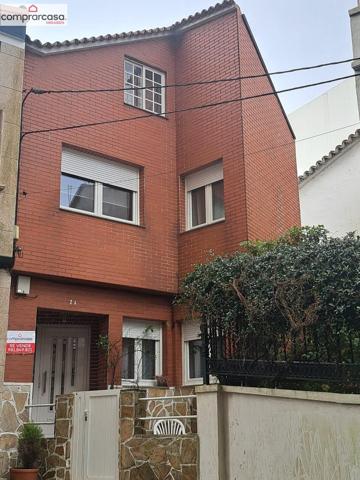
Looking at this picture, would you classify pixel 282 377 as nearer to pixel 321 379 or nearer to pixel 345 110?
pixel 321 379

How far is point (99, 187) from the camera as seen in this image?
13.3 metres

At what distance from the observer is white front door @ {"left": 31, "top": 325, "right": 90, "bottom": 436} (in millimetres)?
12766

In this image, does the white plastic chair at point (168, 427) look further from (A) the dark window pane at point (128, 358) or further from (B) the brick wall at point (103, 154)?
(B) the brick wall at point (103, 154)

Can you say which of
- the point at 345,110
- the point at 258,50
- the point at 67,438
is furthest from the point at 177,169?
the point at 345,110

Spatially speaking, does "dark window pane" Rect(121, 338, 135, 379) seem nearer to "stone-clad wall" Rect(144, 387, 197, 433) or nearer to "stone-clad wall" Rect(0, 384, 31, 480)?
"stone-clad wall" Rect(144, 387, 197, 433)

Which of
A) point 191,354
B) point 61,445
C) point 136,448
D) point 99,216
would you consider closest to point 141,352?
point 191,354

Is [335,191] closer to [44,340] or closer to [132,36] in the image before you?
[132,36]

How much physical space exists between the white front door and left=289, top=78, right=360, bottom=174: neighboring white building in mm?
14063

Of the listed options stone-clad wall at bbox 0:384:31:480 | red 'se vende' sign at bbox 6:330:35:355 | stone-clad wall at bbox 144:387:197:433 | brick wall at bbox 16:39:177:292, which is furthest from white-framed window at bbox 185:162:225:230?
stone-clad wall at bbox 0:384:31:480

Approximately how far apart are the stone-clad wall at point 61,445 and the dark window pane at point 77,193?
422cm

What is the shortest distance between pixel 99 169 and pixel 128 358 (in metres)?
4.23

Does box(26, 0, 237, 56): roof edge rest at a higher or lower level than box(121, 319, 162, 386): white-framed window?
higher

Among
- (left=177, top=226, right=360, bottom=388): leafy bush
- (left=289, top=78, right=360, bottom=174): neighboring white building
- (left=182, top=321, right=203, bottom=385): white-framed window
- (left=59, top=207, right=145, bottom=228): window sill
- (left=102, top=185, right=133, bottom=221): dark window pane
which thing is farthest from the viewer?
(left=289, top=78, right=360, bottom=174): neighboring white building

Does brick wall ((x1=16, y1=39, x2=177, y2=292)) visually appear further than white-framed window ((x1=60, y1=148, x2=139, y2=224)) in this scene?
No
